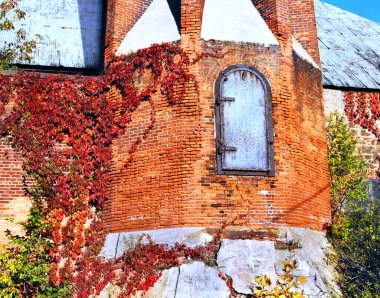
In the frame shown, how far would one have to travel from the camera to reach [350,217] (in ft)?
38.1

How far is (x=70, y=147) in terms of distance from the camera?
1084 cm

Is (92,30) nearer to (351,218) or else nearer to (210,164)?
(210,164)

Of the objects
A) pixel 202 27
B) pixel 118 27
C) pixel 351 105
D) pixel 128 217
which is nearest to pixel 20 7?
pixel 118 27

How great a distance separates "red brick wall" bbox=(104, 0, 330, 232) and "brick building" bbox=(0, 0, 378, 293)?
0.02 metres

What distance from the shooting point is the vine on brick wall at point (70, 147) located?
393 inches

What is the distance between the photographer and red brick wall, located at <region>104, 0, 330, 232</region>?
952cm

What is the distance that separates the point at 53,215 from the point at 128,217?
1.61 m

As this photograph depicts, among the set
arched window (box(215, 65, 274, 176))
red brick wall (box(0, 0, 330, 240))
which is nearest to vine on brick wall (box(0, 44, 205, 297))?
red brick wall (box(0, 0, 330, 240))

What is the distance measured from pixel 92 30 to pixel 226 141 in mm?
5597

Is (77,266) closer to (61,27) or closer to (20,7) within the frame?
(61,27)

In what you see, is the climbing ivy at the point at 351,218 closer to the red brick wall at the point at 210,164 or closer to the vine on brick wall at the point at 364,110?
the vine on brick wall at the point at 364,110

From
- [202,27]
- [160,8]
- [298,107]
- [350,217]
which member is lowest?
[350,217]

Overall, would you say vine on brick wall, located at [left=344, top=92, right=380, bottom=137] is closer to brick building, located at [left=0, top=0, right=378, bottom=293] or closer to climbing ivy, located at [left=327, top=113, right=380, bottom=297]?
climbing ivy, located at [left=327, top=113, right=380, bottom=297]

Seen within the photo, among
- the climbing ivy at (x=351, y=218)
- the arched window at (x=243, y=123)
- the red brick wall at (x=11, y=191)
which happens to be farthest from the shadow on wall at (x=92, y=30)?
the climbing ivy at (x=351, y=218)
